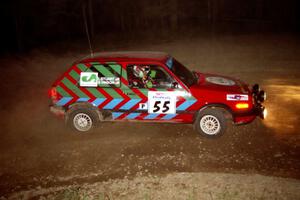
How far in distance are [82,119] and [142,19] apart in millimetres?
24513

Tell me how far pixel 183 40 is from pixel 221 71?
9.65 m

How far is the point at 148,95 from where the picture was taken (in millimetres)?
7391

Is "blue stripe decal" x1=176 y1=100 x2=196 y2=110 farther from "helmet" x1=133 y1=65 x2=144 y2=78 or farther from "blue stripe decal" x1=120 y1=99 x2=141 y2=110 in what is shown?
"helmet" x1=133 y1=65 x2=144 y2=78

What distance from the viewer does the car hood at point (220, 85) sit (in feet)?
24.0

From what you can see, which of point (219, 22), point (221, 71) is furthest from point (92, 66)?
point (219, 22)

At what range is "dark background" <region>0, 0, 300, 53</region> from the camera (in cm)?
2364

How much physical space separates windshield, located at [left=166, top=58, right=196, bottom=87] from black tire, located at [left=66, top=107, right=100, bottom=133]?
6.81 feet

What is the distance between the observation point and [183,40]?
23.8 metres

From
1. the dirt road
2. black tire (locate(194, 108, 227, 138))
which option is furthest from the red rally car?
the dirt road

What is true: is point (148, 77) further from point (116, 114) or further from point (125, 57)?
point (116, 114)

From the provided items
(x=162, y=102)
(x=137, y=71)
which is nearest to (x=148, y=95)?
(x=162, y=102)

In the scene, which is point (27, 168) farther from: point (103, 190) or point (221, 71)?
point (221, 71)

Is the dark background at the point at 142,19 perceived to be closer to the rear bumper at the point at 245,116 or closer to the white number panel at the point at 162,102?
the white number panel at the point at 162,102

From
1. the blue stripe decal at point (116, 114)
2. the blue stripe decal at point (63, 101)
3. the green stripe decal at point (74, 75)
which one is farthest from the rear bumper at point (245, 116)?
the blue stripe decal at point (63, 101)
